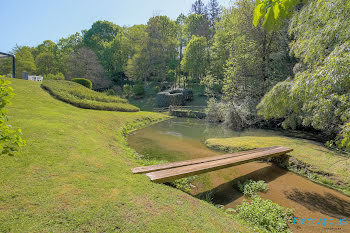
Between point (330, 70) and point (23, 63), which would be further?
point (23, 63)

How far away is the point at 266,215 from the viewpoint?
4.09 metres

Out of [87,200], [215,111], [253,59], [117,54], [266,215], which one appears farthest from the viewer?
[117,54]

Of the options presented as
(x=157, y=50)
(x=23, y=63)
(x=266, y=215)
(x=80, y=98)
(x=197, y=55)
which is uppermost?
(x=157, y=50)

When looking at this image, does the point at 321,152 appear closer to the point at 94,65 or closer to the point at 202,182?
the point at 202,182

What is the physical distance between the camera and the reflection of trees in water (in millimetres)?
4625

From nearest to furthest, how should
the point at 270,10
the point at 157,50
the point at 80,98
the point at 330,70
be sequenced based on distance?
the point at 270,10, the point at 330,70, the point at 80,98, the point at 157,50

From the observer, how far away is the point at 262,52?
1648 cm

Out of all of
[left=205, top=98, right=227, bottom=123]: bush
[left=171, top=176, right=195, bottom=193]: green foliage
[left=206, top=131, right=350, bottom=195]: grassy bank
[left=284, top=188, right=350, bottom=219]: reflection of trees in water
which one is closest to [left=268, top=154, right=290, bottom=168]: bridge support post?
[left=206, top=131, right=350, bottom=195]: grassy bank

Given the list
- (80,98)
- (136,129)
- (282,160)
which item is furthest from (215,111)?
(80,98)

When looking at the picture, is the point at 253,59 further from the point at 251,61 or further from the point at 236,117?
the point at 236,117

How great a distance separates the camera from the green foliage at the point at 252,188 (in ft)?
17.6

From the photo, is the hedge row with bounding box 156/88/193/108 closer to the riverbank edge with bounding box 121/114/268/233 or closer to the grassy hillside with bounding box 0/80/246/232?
the riverbank edge with bounding box 121/114/268/233

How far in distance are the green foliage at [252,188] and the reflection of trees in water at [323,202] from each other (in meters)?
0.59

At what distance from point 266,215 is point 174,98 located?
2620 cm
